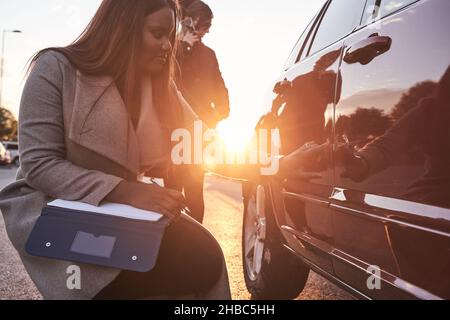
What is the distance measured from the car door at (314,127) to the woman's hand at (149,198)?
86cm

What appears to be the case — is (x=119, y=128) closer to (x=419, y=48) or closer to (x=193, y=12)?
(x=419, y=48)

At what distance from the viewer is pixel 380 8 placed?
200 cm

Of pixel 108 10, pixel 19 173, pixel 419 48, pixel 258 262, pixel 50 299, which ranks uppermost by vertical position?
pixel 108 10

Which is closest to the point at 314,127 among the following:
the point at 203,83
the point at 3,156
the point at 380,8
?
the point at 380,8

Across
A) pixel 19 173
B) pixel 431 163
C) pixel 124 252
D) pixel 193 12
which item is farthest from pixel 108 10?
pixel 193 12

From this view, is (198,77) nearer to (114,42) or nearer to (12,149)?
(114,42)

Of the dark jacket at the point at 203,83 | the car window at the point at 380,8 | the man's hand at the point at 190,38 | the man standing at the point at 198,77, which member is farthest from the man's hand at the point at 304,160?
the man's hand at the point at 190,38

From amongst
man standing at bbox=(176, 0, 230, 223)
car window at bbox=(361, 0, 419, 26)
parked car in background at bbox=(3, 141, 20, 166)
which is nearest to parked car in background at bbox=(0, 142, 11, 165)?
parked car in background at bbox=(3, 141, 20, 166)

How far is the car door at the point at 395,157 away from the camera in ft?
4.51

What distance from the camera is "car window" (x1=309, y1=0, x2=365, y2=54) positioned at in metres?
2.36

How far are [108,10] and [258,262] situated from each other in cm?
204

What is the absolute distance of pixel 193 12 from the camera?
356cm

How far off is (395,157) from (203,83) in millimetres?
2272

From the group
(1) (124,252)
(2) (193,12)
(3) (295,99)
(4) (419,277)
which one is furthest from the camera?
(2) (193,12)
